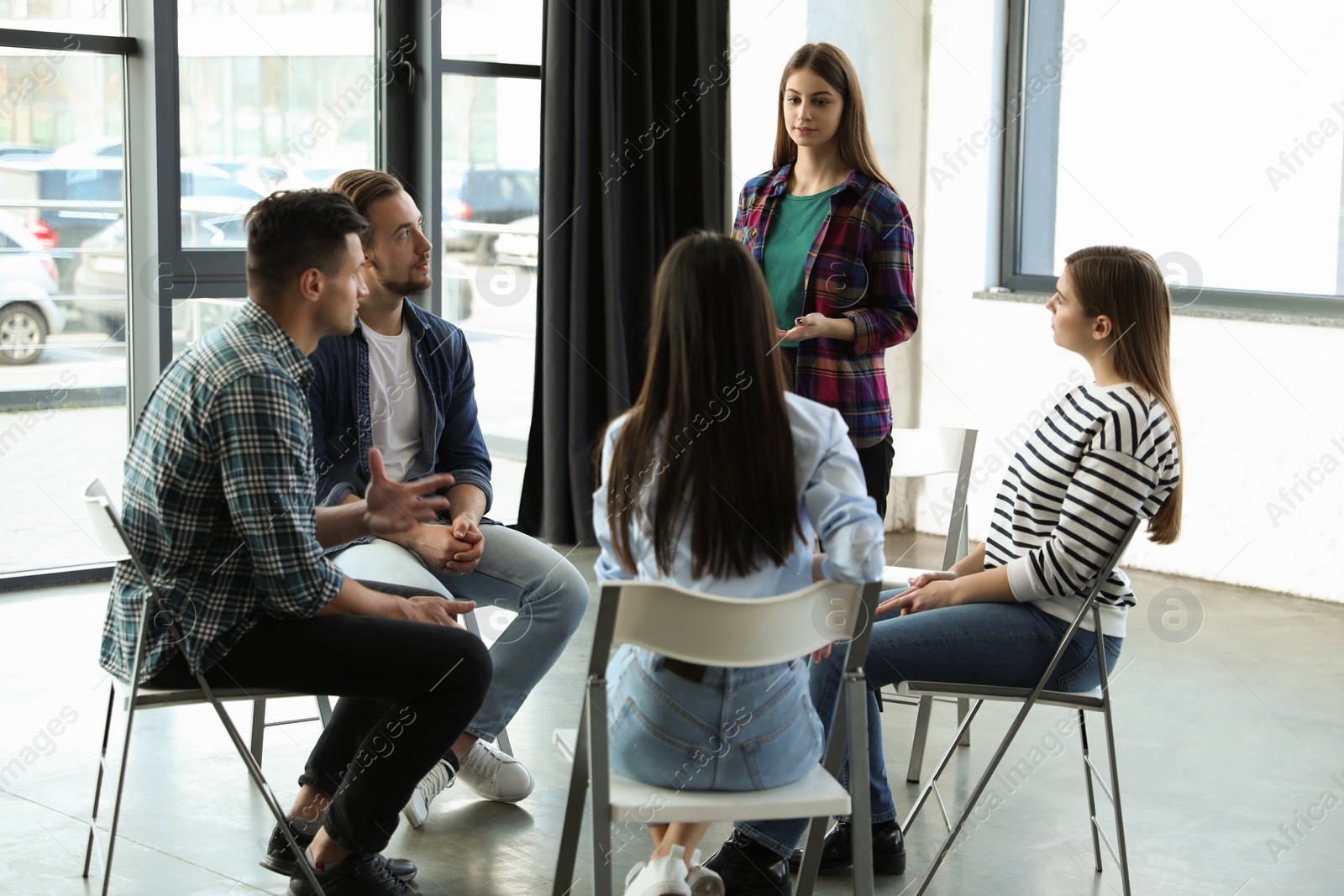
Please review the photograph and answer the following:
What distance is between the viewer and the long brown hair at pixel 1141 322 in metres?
2.19

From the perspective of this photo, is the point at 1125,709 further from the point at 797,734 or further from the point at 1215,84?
the point at 1215,84

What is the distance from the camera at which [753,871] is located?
7.25 ft

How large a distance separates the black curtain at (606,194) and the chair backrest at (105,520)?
2652 mm

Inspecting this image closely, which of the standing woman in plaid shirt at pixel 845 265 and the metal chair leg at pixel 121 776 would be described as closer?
the metal chair leg at pixel 121 776

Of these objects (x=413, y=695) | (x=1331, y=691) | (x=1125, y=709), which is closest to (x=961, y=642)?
(x=413, y=695)

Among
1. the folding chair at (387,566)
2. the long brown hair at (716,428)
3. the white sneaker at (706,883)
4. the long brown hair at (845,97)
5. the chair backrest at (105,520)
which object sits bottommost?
the white sneaker at (706,883)

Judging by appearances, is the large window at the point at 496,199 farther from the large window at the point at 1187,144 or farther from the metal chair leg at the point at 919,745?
the metal chair leg at the point at 919,745

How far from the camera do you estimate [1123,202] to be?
4668 mm

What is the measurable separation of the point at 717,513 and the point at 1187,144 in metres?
3.31

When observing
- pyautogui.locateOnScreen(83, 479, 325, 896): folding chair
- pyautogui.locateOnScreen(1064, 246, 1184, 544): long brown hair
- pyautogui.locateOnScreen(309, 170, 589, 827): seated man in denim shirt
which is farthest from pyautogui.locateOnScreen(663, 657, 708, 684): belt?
pyautogui.locateOnScreen(1064, 246, 1184, 544): long brown hair

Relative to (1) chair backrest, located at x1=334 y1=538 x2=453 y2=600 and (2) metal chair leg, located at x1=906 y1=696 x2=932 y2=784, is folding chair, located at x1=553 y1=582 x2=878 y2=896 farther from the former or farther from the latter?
(2) metal chair leg, located at x1=906 y1=696 x2=932 y2=784

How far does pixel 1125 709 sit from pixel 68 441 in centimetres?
320

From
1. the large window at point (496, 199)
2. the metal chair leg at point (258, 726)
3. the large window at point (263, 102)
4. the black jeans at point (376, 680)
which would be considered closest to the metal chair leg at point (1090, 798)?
the black jeans at point (376, 680)

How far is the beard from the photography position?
2.57 meters
